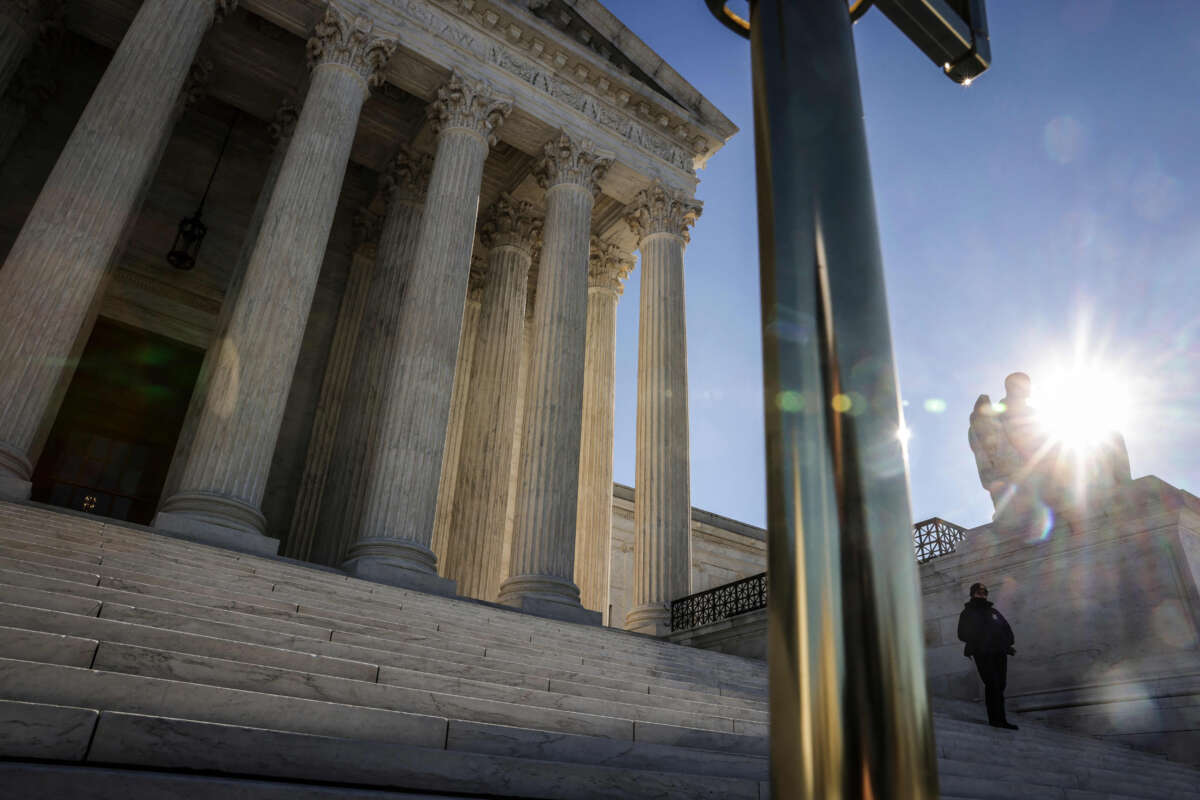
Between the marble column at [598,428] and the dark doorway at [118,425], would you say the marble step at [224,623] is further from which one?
the dark doorway at [118,425]

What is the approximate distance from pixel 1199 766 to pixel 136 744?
12354mm

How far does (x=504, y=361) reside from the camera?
20.2 metres

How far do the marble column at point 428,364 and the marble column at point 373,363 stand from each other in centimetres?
136

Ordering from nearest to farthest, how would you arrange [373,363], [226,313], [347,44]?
1. [226,313]
2. [347,44]
3. [373,363]

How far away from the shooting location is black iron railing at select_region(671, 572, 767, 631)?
1641cm

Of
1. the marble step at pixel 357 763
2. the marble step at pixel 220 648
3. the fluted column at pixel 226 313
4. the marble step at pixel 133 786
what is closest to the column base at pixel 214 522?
the fluted column at pixel 226 313

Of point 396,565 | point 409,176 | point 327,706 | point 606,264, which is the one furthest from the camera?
point 606,264

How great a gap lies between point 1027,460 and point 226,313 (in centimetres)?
1496

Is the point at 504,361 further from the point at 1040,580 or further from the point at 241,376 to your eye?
the point at 1040,580

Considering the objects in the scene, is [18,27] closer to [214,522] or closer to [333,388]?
[333,388]

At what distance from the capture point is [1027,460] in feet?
44.5

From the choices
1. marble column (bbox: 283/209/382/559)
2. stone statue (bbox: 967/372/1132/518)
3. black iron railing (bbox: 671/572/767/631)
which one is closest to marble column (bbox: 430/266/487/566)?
marble column (bbox: 283/209/382/559)

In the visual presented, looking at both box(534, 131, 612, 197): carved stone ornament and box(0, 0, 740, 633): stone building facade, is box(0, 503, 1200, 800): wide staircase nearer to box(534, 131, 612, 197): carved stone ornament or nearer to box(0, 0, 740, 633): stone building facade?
box(0, 0, 740, 633): stone building facade

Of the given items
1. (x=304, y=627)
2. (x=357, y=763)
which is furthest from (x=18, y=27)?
(x=357, y=763)
